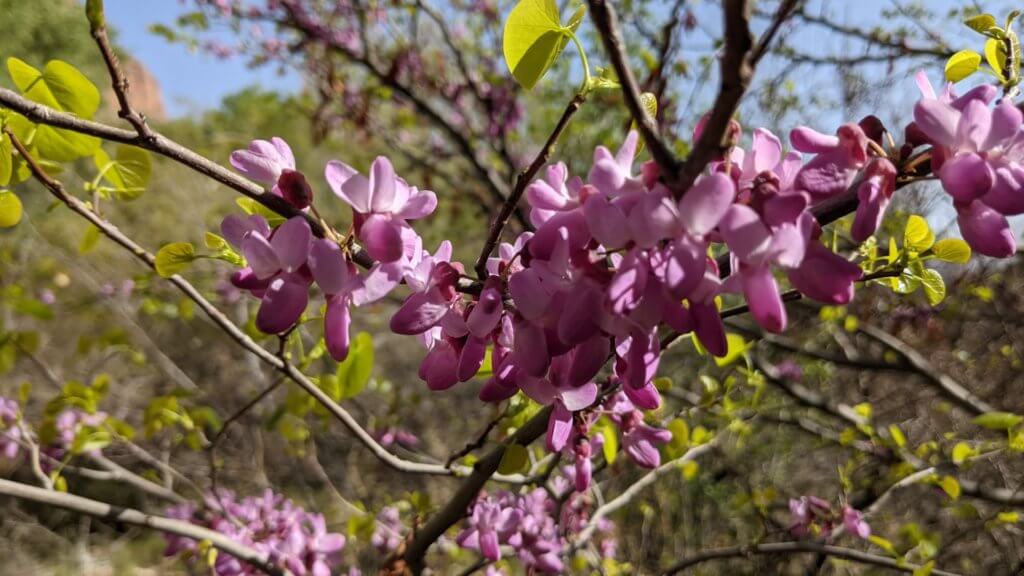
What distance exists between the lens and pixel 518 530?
135 cm

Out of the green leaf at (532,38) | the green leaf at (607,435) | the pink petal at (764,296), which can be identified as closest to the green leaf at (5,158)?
the green leaf at (532,38)

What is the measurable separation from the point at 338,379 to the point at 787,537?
5.54 ft

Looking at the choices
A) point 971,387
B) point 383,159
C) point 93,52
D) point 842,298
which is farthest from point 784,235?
point 93,52

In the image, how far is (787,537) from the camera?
1.98 m

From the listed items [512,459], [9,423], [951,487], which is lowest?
[951,487]

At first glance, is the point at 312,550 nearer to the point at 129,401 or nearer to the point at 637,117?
the point at 637,117

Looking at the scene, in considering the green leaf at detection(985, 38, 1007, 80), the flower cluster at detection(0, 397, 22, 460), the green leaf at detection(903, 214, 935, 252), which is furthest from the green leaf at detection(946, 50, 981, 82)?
the flower cluster at detection(0, 397, 22, 460)

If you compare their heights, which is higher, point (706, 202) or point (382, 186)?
point (382, 186)

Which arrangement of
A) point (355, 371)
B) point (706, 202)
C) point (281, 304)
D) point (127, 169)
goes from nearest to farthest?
point (706, 202)
point (281, 304)
point (127, 169)
point (355, 371)

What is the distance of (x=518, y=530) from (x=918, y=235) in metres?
1.00

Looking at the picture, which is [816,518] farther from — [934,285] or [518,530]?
[934,285]

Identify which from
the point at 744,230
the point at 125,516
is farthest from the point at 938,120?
the point at 125,516

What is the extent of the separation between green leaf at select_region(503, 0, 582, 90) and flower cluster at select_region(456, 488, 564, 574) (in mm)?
850

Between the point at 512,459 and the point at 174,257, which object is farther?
the point at 512,459
